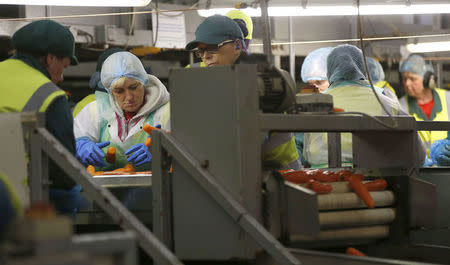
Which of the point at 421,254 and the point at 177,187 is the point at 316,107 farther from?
the point at 421,254

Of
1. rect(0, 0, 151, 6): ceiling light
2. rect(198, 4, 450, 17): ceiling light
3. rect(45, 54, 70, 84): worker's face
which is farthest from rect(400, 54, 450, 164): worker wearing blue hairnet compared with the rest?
rect(45, 54, 70, 84): worker's face

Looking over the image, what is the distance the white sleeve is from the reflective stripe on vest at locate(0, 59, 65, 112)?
1.38 m

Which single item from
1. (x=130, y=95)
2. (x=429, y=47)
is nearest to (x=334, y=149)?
(x=130, y=95)

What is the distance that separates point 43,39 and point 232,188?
3.27 ft

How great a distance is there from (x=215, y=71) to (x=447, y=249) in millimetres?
1146

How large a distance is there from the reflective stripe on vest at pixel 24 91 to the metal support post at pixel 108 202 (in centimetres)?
33

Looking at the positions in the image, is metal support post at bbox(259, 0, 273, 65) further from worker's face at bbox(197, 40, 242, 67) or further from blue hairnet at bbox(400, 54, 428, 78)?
blue hairnet at bbox(400, 54, 428, 78)

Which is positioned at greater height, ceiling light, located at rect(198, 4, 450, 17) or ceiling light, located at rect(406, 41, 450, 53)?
ceiling light, located at rect(198, 4, 450, 17)

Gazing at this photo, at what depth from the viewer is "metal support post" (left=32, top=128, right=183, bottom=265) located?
77.2 inches

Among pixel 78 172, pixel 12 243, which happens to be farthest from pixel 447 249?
pixel 12 243

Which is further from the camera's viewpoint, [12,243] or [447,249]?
[447,249]

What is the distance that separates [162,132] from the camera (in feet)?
7.69

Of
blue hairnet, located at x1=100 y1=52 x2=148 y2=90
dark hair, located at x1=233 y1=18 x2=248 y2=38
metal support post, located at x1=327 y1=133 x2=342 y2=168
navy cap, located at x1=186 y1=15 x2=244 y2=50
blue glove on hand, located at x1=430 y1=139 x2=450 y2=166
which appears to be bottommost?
blue glove on hand, located at x1=430 y1=139 x2=450 y2=166

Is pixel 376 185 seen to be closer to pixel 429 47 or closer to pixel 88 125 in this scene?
pixel 88 125
